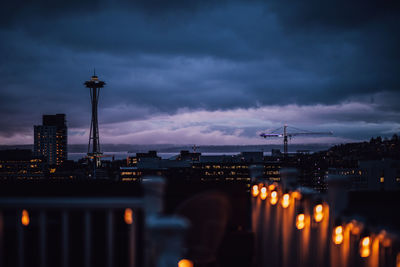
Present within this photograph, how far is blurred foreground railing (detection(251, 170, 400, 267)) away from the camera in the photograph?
204 centimetres

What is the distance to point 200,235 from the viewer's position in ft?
9.32

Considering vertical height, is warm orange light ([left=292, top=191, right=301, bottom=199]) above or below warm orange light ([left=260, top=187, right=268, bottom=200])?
above

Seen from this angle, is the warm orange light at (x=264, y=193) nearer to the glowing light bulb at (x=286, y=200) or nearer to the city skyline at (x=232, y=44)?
the glowing light bulb at (x=286, y=200)

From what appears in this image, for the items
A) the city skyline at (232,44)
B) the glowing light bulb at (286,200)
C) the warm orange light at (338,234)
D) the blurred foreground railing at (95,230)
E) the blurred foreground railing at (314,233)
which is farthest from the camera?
the city skyline at (232,44)

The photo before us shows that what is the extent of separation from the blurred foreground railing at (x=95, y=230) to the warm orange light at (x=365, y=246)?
1513mm

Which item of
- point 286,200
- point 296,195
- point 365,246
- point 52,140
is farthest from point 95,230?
point 52,140

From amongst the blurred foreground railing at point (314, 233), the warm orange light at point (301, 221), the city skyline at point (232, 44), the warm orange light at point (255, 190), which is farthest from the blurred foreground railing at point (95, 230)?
the city skyline at point (232, 44)

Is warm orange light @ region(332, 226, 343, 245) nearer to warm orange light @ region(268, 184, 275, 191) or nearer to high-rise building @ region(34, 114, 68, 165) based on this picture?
warm orange light @ region(268, 184, 275, 191)

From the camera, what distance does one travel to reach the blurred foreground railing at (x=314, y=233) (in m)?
2.04

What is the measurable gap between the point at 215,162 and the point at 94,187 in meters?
97.7

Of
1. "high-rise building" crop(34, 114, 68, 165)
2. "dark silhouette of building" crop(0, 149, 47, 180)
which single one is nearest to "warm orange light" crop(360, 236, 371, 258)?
"dark silhouette of building" crop(0, 149, 47, 180)

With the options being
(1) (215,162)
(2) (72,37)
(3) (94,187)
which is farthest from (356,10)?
(1) (215,162)

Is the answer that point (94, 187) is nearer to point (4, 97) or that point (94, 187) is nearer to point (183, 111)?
point (4, 97)

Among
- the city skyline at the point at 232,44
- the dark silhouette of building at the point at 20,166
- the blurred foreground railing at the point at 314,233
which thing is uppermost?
the city skyline at the point at 232,44
